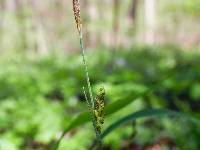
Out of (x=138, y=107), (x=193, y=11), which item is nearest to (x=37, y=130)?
(x=138, y=107)

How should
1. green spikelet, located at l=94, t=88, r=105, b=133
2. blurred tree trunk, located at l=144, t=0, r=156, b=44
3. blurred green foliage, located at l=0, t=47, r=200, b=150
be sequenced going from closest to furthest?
1. green spikelet, located at l=94, t=88, r=105, b=133
2. blurred green foliage, located at l=0, t=47, r=200, b=150
3. blurred tree trunk, located at l=144, t=0, r=156, b=44

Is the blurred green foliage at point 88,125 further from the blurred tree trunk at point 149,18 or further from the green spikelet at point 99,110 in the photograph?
the blurred tree trunk at point 149,18

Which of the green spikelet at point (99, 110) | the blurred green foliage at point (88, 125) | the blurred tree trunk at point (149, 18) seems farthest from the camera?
the blurred tree trunk at point (149, 18)

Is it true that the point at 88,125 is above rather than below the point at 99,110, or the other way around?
below

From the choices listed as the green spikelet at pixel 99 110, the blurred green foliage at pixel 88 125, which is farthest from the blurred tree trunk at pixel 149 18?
the green spikelet at pixel 99 110

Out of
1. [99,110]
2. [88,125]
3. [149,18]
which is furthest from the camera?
[149,18]

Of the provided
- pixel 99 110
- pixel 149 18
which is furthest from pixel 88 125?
pixel 149 18

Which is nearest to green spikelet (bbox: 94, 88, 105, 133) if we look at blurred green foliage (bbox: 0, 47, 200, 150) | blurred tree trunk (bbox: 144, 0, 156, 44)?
blurred green foliage (bbox: 0, 47, 200, 150)

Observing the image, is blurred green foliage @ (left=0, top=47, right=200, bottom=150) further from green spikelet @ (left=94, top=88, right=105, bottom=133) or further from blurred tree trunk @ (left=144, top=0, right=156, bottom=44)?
blurred tree trunk @ (left=144, top=0, right=156, bottom=44)

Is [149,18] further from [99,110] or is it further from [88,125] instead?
[99,110]

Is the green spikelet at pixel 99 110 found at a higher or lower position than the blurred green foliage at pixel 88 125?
higher

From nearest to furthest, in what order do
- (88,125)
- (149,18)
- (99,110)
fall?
(99,110), (88,125), (149,18)
